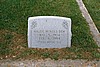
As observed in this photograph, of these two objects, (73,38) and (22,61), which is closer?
(22,61)

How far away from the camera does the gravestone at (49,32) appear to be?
5816 millimetres

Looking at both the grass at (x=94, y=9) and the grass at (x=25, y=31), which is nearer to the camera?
the grass at (x=25, y=31)

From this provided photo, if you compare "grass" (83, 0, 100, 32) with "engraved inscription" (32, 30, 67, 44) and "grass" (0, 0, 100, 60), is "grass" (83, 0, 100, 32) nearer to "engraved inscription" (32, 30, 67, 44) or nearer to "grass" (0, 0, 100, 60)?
"grass" (0, 0, 100, 60)

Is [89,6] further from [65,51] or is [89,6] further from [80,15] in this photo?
[65,51]

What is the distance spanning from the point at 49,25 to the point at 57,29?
0.19 m

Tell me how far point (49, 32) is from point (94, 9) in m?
3.60

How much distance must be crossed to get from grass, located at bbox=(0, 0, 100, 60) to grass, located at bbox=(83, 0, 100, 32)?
17.0 inches

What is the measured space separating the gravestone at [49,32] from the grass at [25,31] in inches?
5.2

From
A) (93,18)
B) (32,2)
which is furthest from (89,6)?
(32,2)

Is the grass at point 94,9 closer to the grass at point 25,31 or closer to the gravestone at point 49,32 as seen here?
the grass at point 25,31

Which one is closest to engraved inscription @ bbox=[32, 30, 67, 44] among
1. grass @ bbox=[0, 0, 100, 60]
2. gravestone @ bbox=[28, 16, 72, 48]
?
gravestone @ bbox=[28, 16, 72, 48]

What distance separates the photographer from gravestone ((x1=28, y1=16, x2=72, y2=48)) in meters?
5.82

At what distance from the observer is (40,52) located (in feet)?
19.5

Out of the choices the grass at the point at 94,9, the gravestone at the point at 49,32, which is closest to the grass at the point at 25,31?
the gravestone at the point at 49,32
